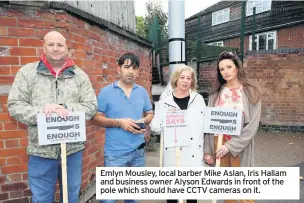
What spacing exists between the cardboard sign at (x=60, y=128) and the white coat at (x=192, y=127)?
0.70 metres

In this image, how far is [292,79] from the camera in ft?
22.8

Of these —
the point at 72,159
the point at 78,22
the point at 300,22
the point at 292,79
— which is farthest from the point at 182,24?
the point at 300,22

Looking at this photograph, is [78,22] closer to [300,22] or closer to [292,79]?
[292,79]

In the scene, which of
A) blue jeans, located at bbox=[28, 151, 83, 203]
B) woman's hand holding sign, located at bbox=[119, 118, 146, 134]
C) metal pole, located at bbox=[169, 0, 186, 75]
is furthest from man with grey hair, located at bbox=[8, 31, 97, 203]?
metal pole, located at bbox=[169, 0, 186, 75]

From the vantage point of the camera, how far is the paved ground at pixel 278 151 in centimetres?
463

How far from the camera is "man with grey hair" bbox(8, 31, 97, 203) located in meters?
1.88

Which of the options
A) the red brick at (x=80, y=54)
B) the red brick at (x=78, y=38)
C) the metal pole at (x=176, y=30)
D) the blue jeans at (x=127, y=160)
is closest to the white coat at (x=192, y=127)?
the blue jeans at (x=127, y=160)

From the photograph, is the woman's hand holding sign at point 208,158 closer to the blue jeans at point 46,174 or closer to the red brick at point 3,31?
the blue jeans at point 46,174

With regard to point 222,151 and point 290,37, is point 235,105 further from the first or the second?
point 290,37

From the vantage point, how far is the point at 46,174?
2.03 metres

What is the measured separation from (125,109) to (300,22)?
1408 cm

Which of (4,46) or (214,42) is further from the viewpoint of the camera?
(214,42)

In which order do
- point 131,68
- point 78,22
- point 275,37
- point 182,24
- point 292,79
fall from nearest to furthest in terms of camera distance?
point 131,68, point 78,22, point 182,24, point 292,79, point 275,37
